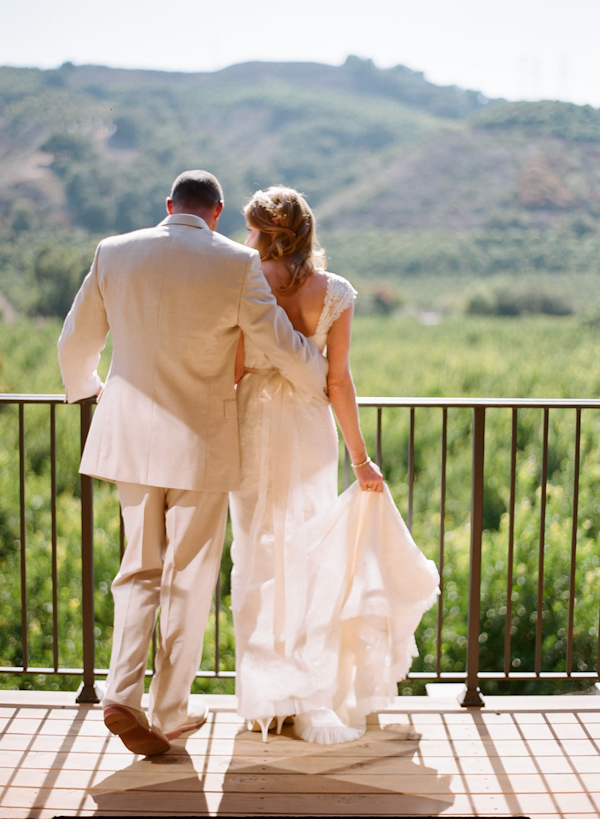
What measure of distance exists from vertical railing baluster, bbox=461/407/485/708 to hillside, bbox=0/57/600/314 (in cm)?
2133

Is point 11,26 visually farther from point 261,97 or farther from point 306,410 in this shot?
point 306,410

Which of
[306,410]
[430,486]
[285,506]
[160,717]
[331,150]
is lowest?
[430,486]

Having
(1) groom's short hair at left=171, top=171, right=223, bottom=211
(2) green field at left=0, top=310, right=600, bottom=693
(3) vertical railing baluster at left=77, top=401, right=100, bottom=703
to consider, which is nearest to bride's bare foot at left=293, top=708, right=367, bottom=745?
(3) vertical railing baluster at left=77, top=401, right=100, bottom=703

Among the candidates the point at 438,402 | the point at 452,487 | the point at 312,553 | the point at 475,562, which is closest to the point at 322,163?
the point at 452,487

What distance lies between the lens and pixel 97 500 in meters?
11.5

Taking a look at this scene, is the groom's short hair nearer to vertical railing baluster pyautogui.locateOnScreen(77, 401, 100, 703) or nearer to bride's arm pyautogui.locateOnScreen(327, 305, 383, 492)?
bride's arm pyautogui.locateOnScreen(327, 305, 383, 492)

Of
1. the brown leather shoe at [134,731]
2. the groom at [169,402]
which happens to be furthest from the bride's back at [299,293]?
the brown leather shoe at [134,731]

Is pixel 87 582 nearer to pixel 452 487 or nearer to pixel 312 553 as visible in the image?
pixel 312 553

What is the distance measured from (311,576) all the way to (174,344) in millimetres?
810

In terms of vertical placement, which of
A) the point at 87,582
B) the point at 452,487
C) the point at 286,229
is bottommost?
the point at 452,487

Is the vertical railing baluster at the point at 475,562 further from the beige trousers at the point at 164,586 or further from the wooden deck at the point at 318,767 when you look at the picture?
the beige trousers at the point at 164,586

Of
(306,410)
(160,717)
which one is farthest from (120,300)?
(160,717)

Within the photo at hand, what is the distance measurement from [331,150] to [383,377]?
14778 millimetres

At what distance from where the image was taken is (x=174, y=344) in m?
2.05
